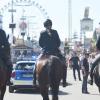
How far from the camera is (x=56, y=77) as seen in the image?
14320mm

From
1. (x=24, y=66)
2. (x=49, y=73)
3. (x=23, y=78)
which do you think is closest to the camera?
(x=49, y=73)

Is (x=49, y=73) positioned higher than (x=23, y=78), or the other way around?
(x=49, y=73)

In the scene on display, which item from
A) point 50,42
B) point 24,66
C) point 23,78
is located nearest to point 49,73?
point 50,42

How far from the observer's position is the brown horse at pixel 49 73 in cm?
1424

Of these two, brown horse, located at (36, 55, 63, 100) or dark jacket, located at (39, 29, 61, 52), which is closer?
brown horse, located at (36, 55, 63, 100)

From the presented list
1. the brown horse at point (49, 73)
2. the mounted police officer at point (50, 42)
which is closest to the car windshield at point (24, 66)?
the mounted police officer at point (50, 42)

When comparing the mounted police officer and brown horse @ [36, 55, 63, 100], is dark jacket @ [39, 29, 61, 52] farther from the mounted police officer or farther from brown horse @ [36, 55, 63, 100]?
brown horse @ [36, 55, 63, 100]

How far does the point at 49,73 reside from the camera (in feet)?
46.7

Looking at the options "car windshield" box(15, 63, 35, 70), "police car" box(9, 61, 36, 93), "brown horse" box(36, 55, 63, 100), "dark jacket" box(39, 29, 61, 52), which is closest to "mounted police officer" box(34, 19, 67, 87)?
"dark jacket" box(39, 29, 61, 52)

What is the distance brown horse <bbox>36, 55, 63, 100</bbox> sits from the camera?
561 inches

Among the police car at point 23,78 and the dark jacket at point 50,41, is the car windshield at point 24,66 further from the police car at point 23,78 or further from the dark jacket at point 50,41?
the dark jacket at point 50,41

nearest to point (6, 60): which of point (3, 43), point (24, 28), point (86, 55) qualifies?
point (3, 43)

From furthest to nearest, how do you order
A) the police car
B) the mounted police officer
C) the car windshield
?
the car windshield, the police car, the mounted police officer

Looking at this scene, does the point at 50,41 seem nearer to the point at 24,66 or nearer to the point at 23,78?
the point at 23,78
